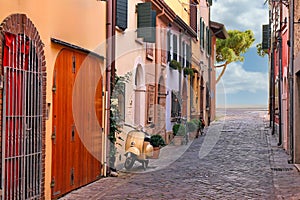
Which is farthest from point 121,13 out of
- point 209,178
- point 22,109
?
point 22,109

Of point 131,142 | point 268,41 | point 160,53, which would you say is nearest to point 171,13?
point 160,53

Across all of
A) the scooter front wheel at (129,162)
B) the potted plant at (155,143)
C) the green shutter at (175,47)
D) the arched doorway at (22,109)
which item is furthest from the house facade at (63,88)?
the green shutter at (175,47)

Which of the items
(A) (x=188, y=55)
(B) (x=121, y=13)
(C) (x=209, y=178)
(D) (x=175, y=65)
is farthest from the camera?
(A) (x=188, y=55)

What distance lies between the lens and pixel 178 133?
18.5m

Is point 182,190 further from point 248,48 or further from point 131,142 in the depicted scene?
point 248,48

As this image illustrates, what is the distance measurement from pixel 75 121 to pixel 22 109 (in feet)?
6.81

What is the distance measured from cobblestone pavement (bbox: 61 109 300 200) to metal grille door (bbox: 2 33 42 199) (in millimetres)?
1318

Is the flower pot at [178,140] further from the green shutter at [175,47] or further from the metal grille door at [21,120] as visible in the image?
the metal grille door at [21,120]

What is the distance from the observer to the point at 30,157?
707 cm

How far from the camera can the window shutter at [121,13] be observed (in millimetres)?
11742

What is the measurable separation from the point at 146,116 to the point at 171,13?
4.53 m

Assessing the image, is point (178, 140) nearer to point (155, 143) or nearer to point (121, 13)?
point (155, 143)

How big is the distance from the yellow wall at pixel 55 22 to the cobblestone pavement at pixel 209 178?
196cm

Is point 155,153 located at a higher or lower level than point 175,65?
lower
